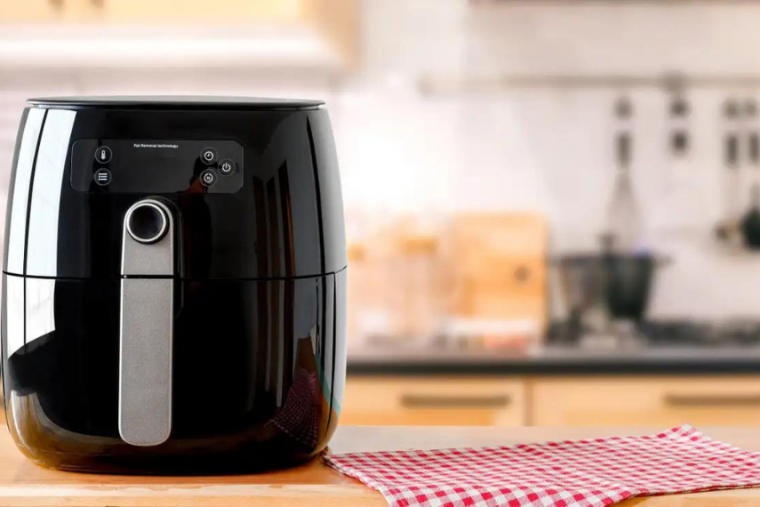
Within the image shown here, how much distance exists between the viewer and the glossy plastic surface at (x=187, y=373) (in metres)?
0.73

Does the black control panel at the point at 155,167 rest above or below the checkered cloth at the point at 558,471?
above

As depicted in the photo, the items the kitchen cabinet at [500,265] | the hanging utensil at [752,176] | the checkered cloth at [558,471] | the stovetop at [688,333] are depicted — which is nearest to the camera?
the checkered cloth at [558,471]

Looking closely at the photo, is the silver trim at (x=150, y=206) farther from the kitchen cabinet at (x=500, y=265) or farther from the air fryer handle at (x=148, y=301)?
the kitchen cabinet at (x=500, y=265)

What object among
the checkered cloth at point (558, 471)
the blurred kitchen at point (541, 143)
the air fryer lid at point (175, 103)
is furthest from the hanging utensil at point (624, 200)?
the air fryer lid at point (175, 103)

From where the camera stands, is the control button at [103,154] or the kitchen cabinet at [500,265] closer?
the control button at [103,154]

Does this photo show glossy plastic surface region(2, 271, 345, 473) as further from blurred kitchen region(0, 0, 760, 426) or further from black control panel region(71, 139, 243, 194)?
blurred kitchen region(0, 0, 760, 426)

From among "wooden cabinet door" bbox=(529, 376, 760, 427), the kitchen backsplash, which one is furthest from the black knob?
the kitchen backsplash

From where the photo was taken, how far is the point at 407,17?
2906mm

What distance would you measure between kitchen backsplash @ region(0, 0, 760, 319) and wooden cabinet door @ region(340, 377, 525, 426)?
66 centimetres

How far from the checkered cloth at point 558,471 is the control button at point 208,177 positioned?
0.22m

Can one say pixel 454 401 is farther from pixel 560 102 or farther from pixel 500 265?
pixel 560 102

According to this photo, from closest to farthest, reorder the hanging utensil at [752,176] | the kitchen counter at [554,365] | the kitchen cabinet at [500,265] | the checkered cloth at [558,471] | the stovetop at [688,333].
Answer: the checkered cloth at [558,471] < the kitchen counter at [554,365] < the stovetop at [688,333] < the kitchen cabinet at [500,265] < the hanging utensil at [752,176]

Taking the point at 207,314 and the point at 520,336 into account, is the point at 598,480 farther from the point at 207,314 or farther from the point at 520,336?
the point at 520,336

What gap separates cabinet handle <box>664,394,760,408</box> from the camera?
7.79ft
